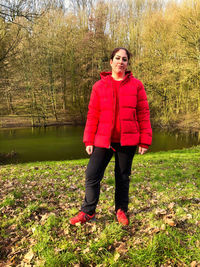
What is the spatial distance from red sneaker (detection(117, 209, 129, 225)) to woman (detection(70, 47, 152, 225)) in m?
0.03

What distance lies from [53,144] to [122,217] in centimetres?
1523

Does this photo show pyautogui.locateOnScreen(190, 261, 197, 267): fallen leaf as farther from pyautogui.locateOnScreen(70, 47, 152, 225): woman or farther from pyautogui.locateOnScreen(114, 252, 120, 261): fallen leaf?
pyautogui.locateOnScreen(70, 47, 152, 225): woman

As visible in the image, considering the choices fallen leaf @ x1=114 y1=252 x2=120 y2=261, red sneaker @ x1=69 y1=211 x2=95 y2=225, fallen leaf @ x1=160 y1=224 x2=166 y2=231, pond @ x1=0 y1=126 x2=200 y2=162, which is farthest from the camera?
pond @ x1=0 y1=126 x2=200 y2=162

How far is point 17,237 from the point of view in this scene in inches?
112

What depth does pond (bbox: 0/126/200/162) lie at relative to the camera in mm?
14414

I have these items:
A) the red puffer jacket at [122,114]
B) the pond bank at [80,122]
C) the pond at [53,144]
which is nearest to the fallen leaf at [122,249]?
the red puffer jacket at [122,114]

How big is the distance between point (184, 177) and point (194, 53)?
55.4 ft

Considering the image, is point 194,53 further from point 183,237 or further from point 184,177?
point 183,237

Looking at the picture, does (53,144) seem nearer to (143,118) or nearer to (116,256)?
(143,118)

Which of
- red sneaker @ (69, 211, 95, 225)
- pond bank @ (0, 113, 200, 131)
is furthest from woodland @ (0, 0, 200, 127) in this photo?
red sneaker @ (69, 211, 95, 225)

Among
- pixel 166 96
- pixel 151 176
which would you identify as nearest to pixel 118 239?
pixel 151 176

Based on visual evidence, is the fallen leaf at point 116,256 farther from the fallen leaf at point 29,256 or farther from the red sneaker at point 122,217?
the fallen leaf at point 29,256

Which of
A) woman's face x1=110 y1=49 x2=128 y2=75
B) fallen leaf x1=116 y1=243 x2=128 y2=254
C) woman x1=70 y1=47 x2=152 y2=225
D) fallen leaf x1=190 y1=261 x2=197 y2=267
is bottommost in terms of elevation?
fallen leaf x1=116 y1=243 x2=128 y2=254

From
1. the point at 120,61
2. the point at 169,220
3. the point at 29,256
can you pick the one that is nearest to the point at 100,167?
the point at 169,220
